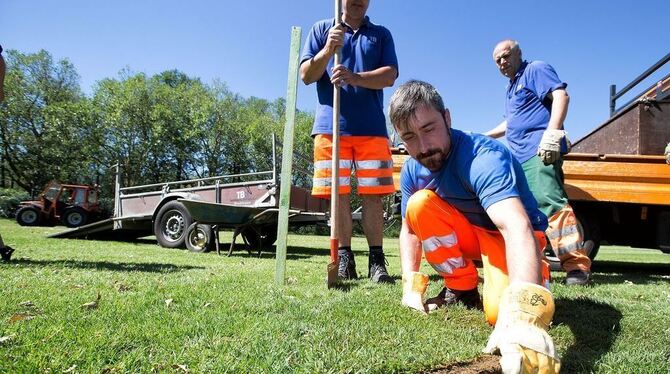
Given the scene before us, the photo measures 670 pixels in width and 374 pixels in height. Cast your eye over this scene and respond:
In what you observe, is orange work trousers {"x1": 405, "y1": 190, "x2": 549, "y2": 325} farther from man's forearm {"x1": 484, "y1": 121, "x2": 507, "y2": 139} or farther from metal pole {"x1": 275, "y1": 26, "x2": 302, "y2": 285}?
man's forearm {"x1": 484, "y1": 121, "x2": 507, "y2": 139}

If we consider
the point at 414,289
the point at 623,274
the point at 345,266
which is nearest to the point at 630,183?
the point at 623,274

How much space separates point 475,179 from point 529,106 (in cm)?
228

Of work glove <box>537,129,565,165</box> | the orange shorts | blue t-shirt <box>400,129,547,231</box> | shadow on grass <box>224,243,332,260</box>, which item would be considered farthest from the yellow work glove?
shadow on grass <box>224,243,332,260</box>

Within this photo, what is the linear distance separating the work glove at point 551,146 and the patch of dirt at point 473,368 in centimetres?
207

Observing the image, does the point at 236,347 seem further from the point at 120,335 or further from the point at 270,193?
the point at 270,193

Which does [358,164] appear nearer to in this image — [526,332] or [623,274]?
[526,332]

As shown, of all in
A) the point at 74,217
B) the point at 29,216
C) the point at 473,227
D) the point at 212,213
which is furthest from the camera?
the point at 29,216

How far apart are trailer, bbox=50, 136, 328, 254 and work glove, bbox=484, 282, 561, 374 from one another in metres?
5.36

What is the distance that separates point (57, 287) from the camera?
2727mm

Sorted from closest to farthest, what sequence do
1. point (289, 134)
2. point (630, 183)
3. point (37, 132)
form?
point (289, 134), point (630, 183), point (37, 132)

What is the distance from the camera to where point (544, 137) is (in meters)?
3.24

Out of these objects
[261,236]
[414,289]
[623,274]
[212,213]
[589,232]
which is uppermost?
[212,213]

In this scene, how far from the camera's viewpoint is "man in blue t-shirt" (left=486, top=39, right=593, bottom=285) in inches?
133

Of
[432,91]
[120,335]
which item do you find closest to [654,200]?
[432,91]
